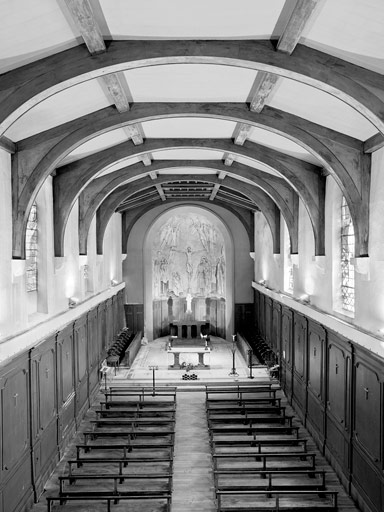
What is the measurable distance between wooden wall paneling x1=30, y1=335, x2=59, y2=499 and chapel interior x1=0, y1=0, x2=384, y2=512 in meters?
0.08

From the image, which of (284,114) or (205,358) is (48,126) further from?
(205,358)

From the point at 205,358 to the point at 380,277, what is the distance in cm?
1641

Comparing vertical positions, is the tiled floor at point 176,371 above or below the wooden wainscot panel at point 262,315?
below

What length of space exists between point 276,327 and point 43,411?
11728 mm

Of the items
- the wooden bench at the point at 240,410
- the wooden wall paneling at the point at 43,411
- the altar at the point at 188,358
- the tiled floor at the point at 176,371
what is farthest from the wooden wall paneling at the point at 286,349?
the wooden wall paneling at the point at 43,411

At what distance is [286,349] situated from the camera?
18.8m

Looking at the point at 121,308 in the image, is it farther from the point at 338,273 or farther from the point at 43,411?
the point at 338,273

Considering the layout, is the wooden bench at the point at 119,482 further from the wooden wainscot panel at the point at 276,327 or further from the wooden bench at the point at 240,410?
the wooden wainscot panel at the point at 276,327

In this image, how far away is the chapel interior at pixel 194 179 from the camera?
727 centimetres

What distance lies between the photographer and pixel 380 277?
30.9ft

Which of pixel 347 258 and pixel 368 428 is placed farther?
pixel 347 258

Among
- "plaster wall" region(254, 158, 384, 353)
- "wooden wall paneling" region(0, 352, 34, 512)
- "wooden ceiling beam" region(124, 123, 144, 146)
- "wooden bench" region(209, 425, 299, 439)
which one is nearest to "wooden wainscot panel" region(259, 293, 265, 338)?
"plaster wall" region(254, 158, 384, 353)

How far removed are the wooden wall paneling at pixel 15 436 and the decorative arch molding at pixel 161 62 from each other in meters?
5.10

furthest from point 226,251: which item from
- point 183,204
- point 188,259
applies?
point 183,204
